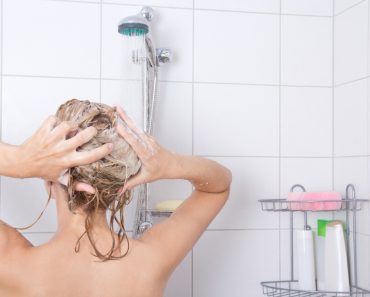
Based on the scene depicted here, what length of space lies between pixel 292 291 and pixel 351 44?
898 mm

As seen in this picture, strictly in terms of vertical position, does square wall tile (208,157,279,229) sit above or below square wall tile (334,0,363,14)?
below

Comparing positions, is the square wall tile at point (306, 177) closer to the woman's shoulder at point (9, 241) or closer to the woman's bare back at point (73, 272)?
the woman's bare back at point (73, 272)

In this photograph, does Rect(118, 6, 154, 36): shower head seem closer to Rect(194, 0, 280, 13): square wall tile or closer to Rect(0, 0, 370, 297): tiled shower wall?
Rect(0, 0, 370, 297): tiled shower wall

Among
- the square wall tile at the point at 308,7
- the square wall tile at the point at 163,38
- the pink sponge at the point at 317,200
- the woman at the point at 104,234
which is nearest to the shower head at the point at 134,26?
the square wall tile at the point at 163,38

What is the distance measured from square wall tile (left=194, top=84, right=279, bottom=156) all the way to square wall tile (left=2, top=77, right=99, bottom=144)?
0.43m

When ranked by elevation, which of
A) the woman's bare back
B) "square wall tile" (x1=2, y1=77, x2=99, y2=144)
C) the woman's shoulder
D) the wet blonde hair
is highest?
"square wall tile" (x1=2, y1=77, x2=99, y2=144)

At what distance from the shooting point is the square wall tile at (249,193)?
2033 millimetres

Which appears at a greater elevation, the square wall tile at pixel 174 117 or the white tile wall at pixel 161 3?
the white tile wall at pixel 161 3

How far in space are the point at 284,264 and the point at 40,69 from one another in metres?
1.12

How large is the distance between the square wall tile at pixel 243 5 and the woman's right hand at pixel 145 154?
97cm

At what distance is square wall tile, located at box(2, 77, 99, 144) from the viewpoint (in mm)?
1857

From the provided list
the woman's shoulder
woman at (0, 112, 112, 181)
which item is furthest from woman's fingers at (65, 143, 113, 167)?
the woman's shoulder

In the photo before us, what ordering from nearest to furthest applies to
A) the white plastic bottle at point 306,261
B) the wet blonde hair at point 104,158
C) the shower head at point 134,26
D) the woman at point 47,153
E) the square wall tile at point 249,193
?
the woman at point 47,153 < the wet blonde hair at point 104,158 < the shower head at point 134,26 < the white plastic bottle at point 306,261 < the square wall tile at point 249,193

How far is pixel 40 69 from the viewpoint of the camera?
6.17 ft
